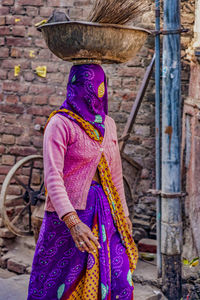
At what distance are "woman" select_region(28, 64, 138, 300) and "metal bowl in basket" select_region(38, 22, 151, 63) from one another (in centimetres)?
9

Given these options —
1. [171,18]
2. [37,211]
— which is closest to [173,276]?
[37,211]

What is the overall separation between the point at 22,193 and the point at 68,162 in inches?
108

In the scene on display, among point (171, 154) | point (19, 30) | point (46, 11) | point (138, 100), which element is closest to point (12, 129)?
point (19, 30)

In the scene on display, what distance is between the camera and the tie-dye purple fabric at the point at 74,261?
8.65 feet

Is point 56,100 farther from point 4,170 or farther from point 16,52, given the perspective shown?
point 4,170

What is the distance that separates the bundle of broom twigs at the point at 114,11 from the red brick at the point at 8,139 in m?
2.77

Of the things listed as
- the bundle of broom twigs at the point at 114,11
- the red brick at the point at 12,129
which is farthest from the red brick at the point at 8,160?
the bundle of broom twigs at the point at 114,11

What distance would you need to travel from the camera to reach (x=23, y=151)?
5.37m

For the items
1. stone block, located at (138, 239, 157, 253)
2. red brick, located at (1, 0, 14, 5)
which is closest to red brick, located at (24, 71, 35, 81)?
red brick, located at (1, 0, 14, 5)

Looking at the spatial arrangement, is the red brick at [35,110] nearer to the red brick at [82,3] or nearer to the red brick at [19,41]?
the red brick at [19,41]

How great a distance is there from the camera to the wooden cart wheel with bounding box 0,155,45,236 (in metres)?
4.95

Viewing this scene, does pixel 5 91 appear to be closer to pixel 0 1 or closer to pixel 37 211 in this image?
pixel 0 1

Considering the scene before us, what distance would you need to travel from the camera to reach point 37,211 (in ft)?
14.4

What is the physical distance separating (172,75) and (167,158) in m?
0.60
